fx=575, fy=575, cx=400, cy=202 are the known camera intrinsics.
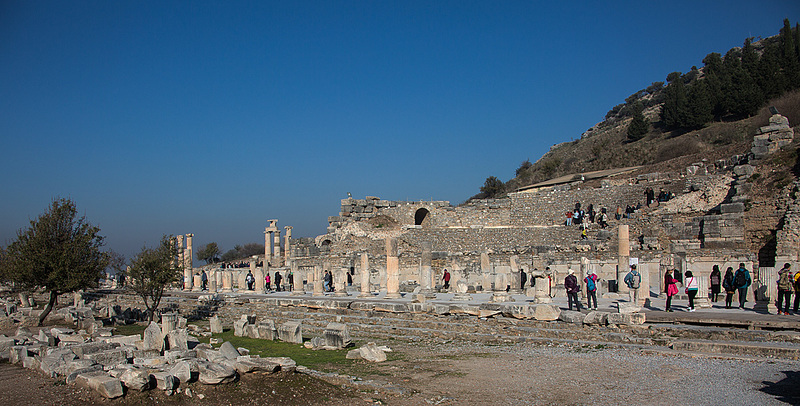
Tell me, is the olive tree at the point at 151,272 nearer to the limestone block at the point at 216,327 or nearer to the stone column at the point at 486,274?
the limestone block at the point at 216,327

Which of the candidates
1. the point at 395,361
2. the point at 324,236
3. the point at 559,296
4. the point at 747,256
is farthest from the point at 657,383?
the point at 324,236

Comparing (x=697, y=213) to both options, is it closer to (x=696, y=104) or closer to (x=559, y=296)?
(x=559, y=296)

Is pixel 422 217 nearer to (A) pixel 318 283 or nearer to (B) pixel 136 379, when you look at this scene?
(A) pixel 318 283

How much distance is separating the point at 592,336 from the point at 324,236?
84.6 feet

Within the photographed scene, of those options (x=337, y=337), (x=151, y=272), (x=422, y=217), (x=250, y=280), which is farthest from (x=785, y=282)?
(x=422, y=217)

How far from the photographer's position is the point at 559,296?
1831 centimetres

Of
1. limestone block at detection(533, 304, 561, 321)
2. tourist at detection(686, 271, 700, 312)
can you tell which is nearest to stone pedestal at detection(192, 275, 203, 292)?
limestone block at detection(533, 304, 561, 321)

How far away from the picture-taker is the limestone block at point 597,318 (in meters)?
11.9

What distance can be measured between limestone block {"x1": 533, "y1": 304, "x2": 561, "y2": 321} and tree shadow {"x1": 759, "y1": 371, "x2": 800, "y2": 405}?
522 cm

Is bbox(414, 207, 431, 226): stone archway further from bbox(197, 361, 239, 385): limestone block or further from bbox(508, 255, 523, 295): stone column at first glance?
bbox(197, 361, 239, 385): limestone block

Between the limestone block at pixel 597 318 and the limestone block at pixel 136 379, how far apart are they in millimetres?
8455

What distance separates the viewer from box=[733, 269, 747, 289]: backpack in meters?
13.1

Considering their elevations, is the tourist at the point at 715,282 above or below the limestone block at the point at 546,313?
above

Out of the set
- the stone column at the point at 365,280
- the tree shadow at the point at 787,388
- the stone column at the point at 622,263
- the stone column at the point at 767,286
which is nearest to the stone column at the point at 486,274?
the stone column at the point at 365,280
